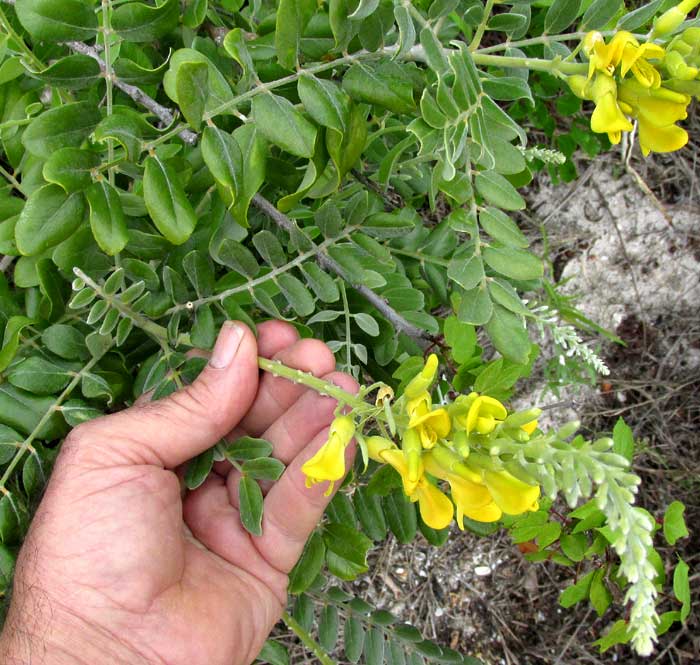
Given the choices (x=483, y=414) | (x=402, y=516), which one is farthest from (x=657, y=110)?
(x=402, y=516)

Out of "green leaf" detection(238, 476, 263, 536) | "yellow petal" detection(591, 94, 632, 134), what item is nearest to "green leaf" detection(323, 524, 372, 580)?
"green leaf" detection(238, 476, 263, 536)

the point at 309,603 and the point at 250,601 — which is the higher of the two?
the point at 250,601

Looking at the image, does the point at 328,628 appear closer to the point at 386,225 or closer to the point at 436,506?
the point at 436,506

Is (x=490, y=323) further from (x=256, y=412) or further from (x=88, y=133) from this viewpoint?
(x=88, y=133)

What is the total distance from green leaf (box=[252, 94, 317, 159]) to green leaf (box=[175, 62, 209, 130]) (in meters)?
0.11

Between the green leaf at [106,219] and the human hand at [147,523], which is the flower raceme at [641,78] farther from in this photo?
the green leaf at [106,219]

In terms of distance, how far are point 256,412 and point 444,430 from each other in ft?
2.69

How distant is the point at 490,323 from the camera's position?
1740mm

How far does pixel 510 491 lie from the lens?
3.80 feet

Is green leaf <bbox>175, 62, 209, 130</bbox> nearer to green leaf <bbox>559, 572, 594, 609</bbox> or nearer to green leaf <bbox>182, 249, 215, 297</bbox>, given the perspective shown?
green leaf <bbox>182, 249, 215, 297</bbox>

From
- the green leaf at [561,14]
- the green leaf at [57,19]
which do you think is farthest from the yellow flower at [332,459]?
the green leaf at [561,14]

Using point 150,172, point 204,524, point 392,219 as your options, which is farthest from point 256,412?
point 150,172

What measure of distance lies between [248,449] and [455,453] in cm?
68

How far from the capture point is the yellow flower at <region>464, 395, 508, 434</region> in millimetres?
1188
